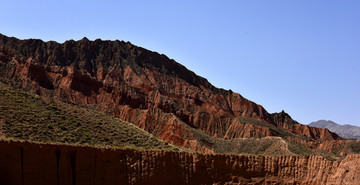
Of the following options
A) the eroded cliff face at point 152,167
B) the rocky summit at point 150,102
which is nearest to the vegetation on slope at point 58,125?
the rocky summit at point 150,102

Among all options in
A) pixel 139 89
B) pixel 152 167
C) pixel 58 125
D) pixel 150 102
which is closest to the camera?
pixel 152 167

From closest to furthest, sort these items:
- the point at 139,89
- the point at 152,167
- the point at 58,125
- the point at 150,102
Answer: the point at 152,167, the point at 58,125, the point at 150,102, the point at 139,89

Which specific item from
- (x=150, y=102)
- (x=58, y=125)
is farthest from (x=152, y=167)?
(x=150, y=102)

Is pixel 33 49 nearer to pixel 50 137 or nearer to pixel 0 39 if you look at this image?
pixel 0 39

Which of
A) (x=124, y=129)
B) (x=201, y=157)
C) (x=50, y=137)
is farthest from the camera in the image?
(x=124, y=129)

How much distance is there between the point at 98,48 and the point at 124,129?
382ft

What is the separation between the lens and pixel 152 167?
2783cm

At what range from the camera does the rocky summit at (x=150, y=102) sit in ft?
131

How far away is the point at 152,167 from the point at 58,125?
11648 millimetres

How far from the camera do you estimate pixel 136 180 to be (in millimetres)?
27344

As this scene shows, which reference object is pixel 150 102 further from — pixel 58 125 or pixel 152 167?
pixel 152 167

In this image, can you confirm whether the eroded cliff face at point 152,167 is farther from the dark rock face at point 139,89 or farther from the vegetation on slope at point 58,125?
the dark rock face at point 139,89

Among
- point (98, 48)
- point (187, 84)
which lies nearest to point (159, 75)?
point (187, 84)

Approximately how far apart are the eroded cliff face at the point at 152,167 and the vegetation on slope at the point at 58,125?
16.3ft
